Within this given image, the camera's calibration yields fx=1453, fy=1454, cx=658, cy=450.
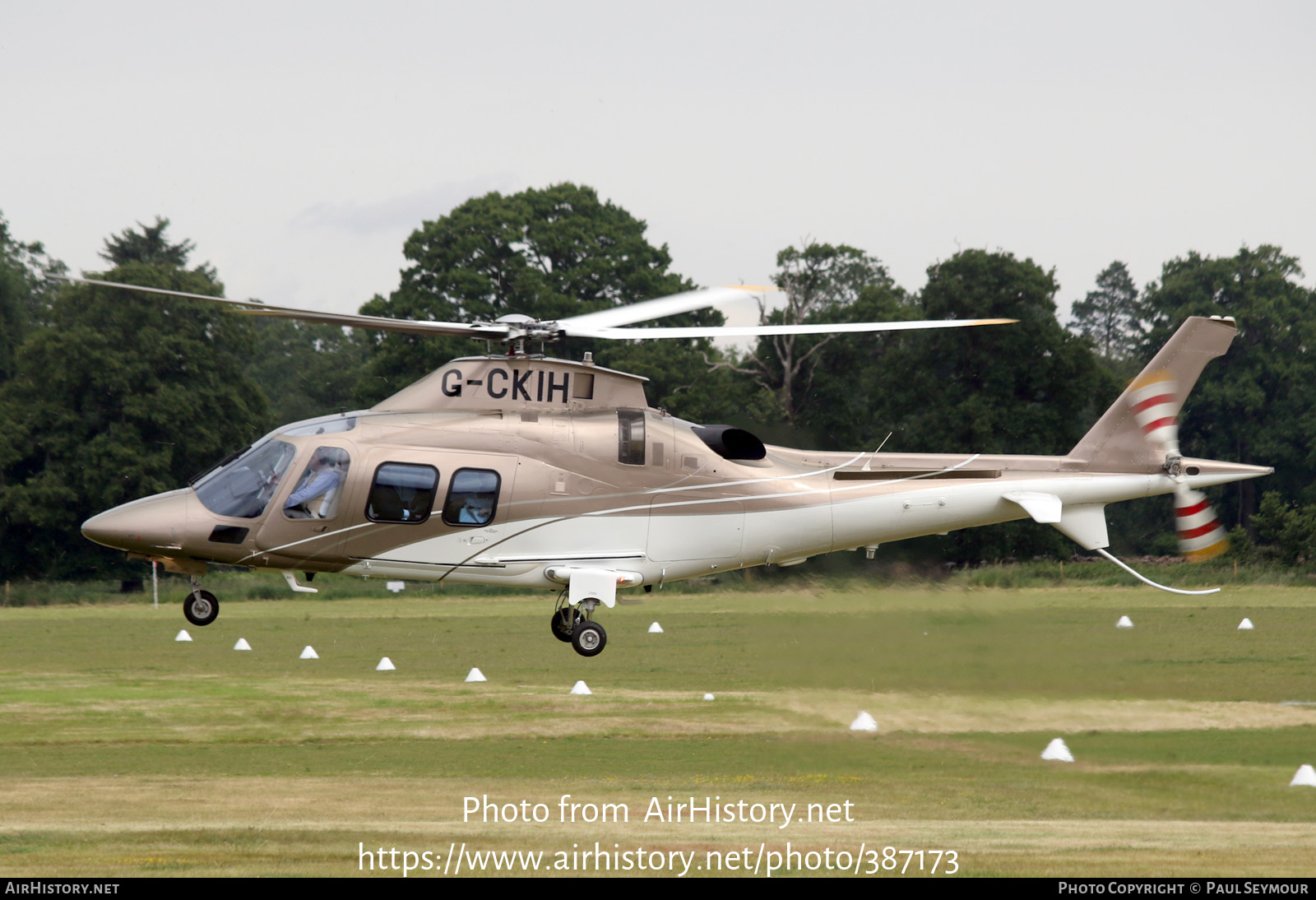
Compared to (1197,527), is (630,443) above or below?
above

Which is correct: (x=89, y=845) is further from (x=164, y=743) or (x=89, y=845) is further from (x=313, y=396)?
(x=313, y=396)

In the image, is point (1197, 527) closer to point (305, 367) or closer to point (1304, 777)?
point (1304, 777)

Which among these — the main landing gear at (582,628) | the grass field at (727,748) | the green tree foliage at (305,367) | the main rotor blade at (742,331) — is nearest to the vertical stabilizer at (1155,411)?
the main rotor blade at (742,331)

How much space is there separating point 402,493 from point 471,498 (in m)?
0.88

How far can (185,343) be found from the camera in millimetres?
67312

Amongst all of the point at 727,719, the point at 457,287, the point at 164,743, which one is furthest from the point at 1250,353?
the point at 164,743

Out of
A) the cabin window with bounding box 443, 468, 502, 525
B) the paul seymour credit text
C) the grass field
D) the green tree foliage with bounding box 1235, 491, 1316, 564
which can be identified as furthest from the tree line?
the cabin window with bounding box 443, 468, 502, 525

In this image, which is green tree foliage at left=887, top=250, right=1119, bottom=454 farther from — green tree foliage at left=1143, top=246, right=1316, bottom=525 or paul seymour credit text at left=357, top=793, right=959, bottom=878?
paul seymour credit text at left=357, top=793, right=959, bottom=878

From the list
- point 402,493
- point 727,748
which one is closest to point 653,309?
point 402,493

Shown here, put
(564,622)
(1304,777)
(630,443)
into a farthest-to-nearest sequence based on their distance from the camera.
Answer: (1304,777) < (564,622) < (630,443)

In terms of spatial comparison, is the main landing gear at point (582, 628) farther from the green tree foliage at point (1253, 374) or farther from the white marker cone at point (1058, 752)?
the green tree foliage at point (1253, 374)

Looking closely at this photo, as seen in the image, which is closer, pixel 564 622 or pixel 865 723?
pixel 564 622

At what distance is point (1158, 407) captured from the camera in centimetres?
2122

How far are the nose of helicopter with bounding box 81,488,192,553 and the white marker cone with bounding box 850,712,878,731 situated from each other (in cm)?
1684
